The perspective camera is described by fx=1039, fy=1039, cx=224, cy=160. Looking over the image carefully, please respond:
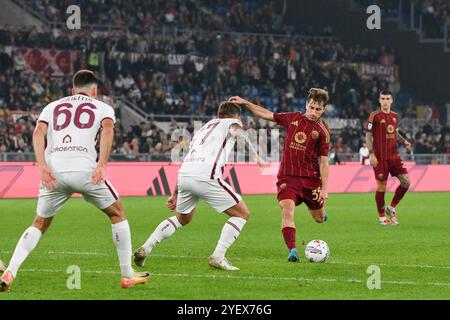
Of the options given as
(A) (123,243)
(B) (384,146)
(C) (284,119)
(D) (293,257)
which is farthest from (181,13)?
(A) (123,243)

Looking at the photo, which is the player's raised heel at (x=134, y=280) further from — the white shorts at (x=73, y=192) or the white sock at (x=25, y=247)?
the white sock at (x=25, y=247)

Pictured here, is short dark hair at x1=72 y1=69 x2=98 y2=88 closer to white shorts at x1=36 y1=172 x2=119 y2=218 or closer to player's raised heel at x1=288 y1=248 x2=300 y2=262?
white shorts at x1=36 y1=172 x2=119 y2=218

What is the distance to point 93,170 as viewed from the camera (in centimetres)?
1012

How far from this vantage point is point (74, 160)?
33.1ft

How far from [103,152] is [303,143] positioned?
4185mm

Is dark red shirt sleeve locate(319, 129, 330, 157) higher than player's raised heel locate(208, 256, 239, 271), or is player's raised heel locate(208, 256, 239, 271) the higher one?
dark red shirt sleeve locate(319, 129, 330, 157)

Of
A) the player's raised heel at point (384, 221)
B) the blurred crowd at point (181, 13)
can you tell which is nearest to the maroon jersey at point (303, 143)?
the player's raised heel at point (384, 221)

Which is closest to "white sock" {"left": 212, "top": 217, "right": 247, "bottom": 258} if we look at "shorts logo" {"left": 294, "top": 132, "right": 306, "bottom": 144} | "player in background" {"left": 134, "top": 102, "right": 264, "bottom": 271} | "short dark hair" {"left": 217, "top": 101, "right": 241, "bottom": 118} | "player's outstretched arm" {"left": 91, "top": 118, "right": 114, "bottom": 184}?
"player in background" {"left": 134, "top": 102, "right": 264, "bottom": 271}

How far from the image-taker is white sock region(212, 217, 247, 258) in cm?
1223

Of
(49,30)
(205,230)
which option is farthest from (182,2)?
(205,230)

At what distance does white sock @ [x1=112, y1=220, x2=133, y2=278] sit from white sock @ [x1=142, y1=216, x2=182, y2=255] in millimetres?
2016

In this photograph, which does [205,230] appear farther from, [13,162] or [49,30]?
[49,30]

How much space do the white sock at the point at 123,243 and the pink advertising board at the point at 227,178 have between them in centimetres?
1838

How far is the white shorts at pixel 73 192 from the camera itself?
32.9ft
